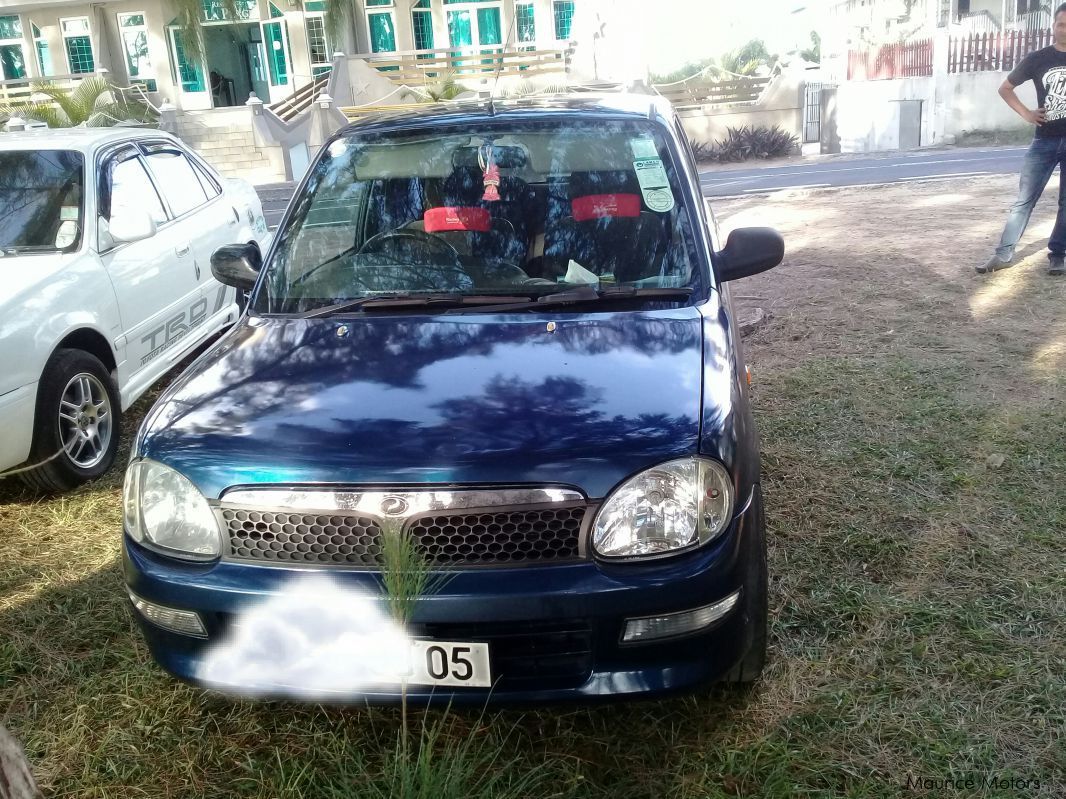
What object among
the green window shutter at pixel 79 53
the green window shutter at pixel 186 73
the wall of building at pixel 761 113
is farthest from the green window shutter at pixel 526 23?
the green window shutter at pixel 79 53

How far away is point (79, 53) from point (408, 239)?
3114 cm

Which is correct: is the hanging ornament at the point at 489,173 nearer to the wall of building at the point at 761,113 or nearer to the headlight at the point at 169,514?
the headlight at the point at 169,514

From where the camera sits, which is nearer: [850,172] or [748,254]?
[748,254]

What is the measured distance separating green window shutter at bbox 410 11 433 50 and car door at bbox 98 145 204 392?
2502cm

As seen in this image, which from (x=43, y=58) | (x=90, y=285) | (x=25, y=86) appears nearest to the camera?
(x=90, y=285)

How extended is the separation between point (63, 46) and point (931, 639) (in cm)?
3280

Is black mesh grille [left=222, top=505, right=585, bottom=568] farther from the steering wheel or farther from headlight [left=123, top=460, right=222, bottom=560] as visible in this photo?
the steering wheel

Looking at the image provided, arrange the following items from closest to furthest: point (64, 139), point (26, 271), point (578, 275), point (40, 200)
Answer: point (578, 275), point (26, 271), point (40, 200), point (64, 139)

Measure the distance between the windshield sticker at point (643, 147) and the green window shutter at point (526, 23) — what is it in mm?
26289

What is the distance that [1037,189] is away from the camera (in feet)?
22.8

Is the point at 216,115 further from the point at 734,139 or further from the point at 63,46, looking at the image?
the point at 734,139

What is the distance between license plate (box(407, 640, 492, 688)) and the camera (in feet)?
7.24

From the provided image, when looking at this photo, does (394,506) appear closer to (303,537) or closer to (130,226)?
(303,537)

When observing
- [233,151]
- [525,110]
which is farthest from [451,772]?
[233,151]
